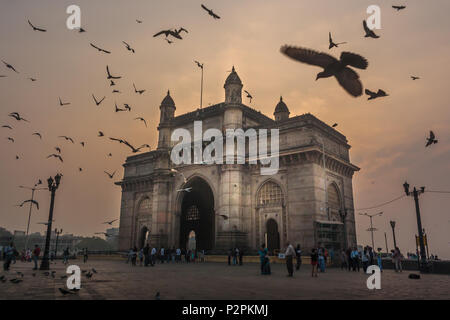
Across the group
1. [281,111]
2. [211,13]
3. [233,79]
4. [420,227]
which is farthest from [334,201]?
[211,13]

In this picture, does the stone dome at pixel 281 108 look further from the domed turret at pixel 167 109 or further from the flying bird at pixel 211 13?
the flying bird at pixel 211 13

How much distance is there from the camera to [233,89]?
104 ft

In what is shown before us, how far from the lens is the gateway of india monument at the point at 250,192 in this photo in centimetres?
2641

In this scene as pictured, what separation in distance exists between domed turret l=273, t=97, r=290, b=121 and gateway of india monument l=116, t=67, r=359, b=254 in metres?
A: 0.12

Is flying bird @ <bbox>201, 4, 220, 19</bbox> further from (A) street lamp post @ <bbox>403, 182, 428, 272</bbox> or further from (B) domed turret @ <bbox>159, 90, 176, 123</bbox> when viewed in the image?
(B) domed turret @ <bbox>159, 90, 176, 123</bbox>

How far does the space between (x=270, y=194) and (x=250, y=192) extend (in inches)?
77.3

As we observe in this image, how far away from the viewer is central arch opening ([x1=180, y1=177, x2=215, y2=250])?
119ft

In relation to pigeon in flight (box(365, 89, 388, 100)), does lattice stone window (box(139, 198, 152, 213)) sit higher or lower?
higher

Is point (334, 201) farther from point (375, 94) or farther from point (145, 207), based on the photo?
point (375, 94)

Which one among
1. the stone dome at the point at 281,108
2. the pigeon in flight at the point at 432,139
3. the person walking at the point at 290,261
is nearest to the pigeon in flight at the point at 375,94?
the pigeon in flight at the point at 432,139

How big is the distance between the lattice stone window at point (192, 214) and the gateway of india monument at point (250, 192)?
0.12 metres

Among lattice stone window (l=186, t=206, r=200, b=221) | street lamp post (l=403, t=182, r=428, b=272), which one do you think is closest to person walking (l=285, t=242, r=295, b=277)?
street lamp post (l=403, t=182, r=428, b=272)

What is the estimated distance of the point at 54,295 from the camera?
7973 millimetres
